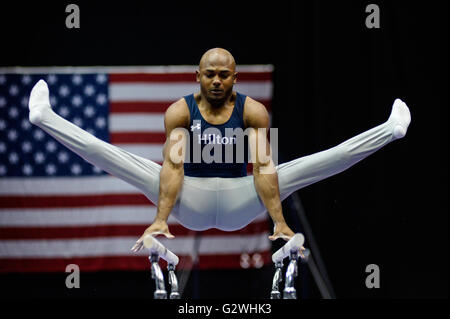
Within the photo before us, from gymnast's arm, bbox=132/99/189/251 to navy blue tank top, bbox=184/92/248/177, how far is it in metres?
0.07

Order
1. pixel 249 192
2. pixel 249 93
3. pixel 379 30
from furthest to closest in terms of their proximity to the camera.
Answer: pixel 249 93 < pixel 379 30 < pixel 249 192

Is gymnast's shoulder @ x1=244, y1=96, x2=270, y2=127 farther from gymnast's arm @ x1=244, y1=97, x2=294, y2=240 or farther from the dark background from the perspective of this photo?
the dark background

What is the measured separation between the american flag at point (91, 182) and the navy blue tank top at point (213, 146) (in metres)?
2.05

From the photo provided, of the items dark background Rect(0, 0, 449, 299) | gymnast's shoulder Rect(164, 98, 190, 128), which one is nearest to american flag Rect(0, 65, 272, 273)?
dark background Rect(0, 0, 449, 299)

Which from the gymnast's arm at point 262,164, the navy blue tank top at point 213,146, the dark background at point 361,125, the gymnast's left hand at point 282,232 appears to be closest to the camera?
the gymnast's left hand at point 282,232

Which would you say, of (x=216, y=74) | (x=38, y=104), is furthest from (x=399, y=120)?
(x=38, y=104)

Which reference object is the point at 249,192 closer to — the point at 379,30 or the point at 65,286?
the point at 379,30

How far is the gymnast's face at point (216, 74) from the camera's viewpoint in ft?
12.9

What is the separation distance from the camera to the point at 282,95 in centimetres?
634

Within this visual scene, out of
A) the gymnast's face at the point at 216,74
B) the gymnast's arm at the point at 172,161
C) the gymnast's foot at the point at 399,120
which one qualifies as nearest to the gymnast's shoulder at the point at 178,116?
the gymnast's arm at the point at 172,161

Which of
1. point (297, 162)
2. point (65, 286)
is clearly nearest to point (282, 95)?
point (297, 162)

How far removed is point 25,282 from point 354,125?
143 inches

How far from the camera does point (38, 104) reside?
3949 mm

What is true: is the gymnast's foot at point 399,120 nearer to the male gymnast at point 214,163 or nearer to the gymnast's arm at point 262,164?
the male gymnast at point 214,163
